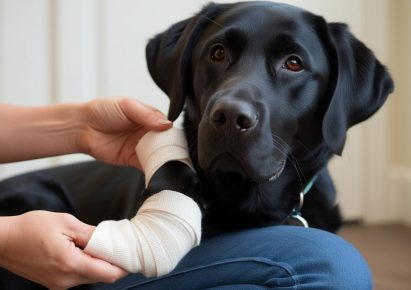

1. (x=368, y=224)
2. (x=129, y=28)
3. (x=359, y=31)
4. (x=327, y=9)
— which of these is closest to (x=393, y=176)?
(x=368, y=224)

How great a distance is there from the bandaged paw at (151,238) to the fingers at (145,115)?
0.21 metres

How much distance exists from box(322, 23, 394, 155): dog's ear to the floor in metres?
0.93

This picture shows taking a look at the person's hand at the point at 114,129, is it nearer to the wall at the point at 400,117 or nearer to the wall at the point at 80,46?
the wall at the point at 80,46

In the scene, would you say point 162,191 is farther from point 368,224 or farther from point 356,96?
point 368,224

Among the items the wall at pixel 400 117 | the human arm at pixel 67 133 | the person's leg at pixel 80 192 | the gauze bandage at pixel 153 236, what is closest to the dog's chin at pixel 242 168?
the gauze bandage at pixel 153 236

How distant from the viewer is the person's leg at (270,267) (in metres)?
0.97

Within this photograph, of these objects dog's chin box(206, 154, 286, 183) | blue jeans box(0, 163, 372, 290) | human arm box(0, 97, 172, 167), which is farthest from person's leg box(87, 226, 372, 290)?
human arm box(0, 97, 172, 167)

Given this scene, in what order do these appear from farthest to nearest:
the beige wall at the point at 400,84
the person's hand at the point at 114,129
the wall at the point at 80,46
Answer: the beige wall at the point at 400,84, the wall at the point at 80,46, the person's hand at the point at 114,129

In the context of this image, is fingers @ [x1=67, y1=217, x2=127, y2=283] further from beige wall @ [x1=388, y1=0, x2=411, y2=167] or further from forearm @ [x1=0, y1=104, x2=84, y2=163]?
beige wall @ [x1=388, y1=0, x2=411, y2=167]

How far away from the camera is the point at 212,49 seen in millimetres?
1158

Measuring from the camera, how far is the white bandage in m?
1.02

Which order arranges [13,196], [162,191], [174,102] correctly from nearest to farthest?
[162,191]
[174,102]
[13,196]

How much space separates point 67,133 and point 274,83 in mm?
538

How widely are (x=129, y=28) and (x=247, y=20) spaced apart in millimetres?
1327
